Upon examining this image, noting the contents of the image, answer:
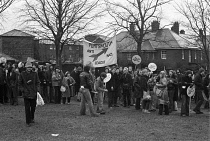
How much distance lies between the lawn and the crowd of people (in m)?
0.61

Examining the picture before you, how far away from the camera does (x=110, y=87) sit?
14555mm

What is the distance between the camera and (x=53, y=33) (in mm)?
23500

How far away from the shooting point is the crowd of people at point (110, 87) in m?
11.7

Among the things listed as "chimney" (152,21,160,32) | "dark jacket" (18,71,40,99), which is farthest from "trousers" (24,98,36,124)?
"chimney" (152,21,160,32)

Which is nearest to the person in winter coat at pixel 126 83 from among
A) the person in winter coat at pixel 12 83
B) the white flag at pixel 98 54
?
the white flag at pixel 98 54

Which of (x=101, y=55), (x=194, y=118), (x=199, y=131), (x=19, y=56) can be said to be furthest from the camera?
(x=19, y=56)

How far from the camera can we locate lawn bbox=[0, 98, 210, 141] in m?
8.36

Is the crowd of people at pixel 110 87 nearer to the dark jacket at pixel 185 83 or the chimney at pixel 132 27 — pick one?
the dark jacket at pixel 185 83

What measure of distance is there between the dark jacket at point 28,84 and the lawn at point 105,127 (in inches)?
38.6

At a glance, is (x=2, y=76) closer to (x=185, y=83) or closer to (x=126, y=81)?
(x=126, y=81)

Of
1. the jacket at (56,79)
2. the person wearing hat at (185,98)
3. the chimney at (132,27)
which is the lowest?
the person wearing hat at (185,98)

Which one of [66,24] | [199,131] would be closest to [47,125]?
[199,131]

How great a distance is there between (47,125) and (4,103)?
674 cm

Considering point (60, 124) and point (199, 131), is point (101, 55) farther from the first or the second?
point (199, 131)
